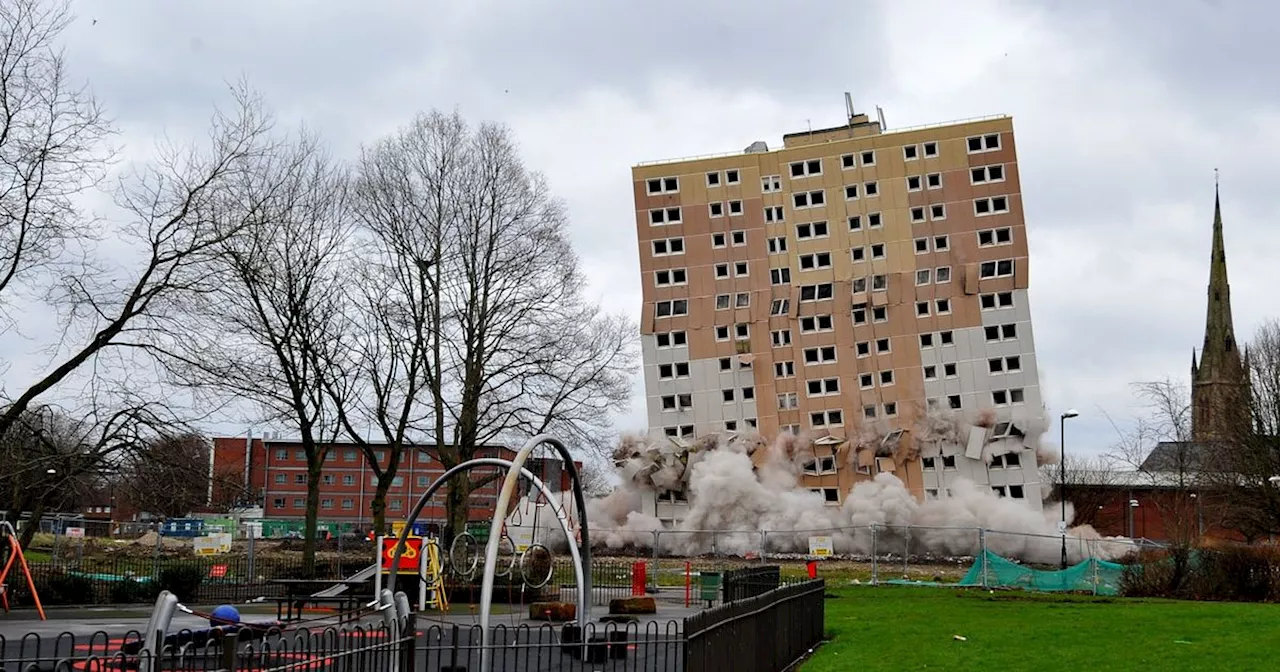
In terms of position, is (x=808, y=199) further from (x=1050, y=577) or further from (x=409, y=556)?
(x=409, y=556)

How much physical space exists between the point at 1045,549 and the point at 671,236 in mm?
27400

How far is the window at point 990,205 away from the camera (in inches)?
2785

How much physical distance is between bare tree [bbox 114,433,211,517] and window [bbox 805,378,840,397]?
5022 centimetres

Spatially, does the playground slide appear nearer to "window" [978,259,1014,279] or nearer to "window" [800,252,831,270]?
"window" [800,252,831,270]

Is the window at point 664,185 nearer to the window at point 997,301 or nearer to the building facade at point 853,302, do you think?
the building facade at point 853,302

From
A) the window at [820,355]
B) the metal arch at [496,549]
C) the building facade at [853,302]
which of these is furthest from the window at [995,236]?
the metal arch at [496,549]

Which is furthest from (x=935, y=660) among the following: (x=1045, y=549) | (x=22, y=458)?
(x=1045, y=549)

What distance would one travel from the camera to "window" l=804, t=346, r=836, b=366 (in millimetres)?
73688

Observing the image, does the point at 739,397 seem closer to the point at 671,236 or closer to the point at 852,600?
the point at 671,236

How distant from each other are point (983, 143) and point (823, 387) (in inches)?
645

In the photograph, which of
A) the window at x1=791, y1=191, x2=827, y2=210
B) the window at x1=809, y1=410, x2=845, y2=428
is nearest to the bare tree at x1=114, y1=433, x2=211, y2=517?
the window at x1=809, y1=410, x2=845, y2=428

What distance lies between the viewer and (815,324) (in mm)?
Result: 74125

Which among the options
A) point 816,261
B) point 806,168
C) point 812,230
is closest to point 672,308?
point 816,261

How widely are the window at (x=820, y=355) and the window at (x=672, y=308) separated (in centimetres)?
753
